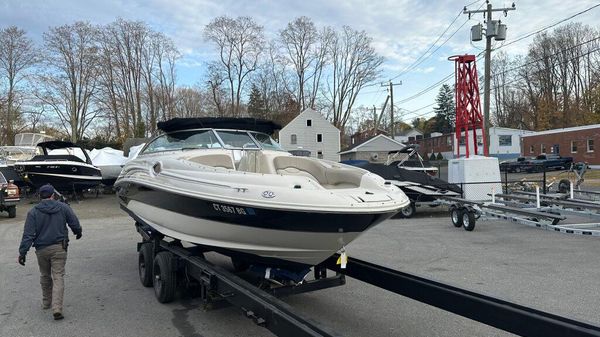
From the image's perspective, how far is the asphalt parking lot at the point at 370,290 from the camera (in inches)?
198

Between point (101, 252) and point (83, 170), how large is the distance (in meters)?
12.7

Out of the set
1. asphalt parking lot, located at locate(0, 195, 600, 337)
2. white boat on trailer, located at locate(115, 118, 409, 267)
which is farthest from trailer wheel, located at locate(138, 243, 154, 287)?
white boat on trailer, located at locate(115, 118, 409, 267)

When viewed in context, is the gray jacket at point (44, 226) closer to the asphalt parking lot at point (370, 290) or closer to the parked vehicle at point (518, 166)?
the asphalt parking lot at point (370, 290)

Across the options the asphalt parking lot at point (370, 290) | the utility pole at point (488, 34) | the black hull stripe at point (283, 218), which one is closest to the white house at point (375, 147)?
the utility pole at point (488, 34)

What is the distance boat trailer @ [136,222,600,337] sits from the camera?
3254mm

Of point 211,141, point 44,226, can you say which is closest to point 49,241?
point 44,226

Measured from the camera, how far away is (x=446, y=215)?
15.0 m

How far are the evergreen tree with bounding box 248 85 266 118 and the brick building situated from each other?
33554mm

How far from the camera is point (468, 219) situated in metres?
11.4

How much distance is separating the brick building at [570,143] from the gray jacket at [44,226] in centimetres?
4557

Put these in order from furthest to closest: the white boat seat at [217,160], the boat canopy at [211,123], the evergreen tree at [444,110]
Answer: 1. the evergreen tree at [444,110]
2. the boat canopy at [211,123]
3. the white boat seat at [217,160]

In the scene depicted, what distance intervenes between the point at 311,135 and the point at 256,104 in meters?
12.7

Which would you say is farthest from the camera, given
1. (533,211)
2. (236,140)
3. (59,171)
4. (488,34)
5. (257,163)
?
(488,34)

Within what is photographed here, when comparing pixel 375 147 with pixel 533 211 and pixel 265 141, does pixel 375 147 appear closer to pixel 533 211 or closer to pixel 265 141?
pixel 533 211
